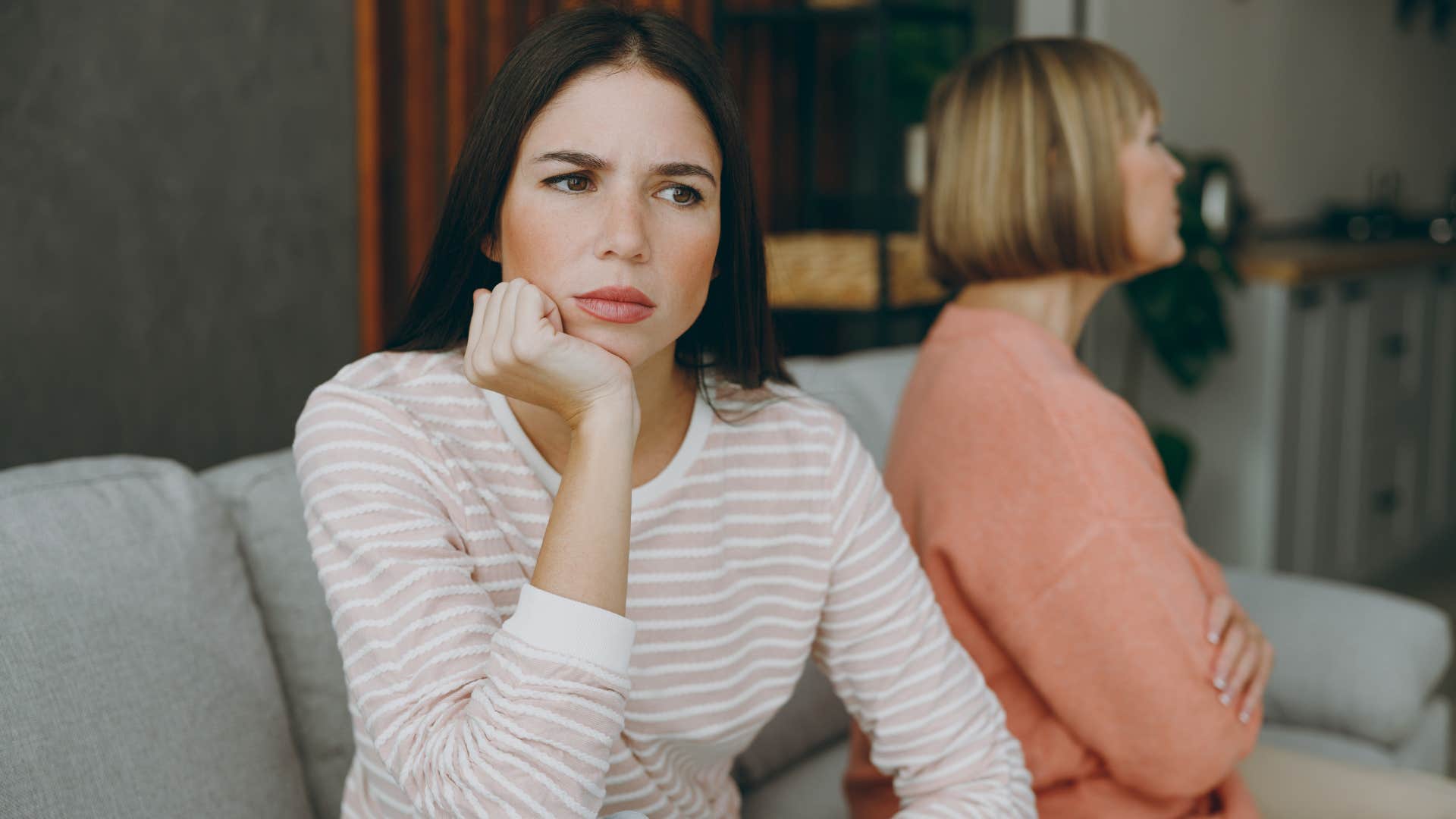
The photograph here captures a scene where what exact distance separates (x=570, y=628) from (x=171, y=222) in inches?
56.5

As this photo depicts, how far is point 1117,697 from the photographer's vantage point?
1.19m

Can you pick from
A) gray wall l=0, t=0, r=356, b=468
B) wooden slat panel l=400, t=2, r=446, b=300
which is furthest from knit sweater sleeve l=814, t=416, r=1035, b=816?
wooden slat panel l=400, t=2, r=446, b=300

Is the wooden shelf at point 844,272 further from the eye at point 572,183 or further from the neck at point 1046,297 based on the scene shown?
the eye at point 572,183

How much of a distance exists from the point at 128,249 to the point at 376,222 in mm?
456

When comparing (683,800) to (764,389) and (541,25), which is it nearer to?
(764,389)

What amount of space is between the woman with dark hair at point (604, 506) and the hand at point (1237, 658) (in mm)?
229

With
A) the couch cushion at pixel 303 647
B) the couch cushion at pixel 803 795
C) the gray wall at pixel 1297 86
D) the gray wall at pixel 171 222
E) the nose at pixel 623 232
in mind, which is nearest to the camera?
the nose at pixel 623 232

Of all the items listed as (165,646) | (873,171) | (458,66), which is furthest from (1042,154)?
(873,171)

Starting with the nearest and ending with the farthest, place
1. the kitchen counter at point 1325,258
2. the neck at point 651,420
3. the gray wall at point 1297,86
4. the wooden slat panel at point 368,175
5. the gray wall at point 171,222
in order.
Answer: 1. the neck at point 651,420
2. the gray wall at point 171,222
3. the wooden slat panel at point 368,175
4. the kitchen counter at point 1325,258
5. the gray wall at point 1297,86

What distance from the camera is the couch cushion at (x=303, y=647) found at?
1.15m

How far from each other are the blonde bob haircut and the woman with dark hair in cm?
42

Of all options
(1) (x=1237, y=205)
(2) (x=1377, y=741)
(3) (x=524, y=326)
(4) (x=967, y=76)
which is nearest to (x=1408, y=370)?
(1) (x=1237, y=205)

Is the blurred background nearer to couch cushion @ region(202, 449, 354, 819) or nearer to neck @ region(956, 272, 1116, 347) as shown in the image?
couch cushion @ region(202, 449, 354, 819)

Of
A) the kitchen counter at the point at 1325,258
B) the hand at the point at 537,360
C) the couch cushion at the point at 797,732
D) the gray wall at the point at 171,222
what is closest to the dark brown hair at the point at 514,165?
the hand at the point at 537,360
